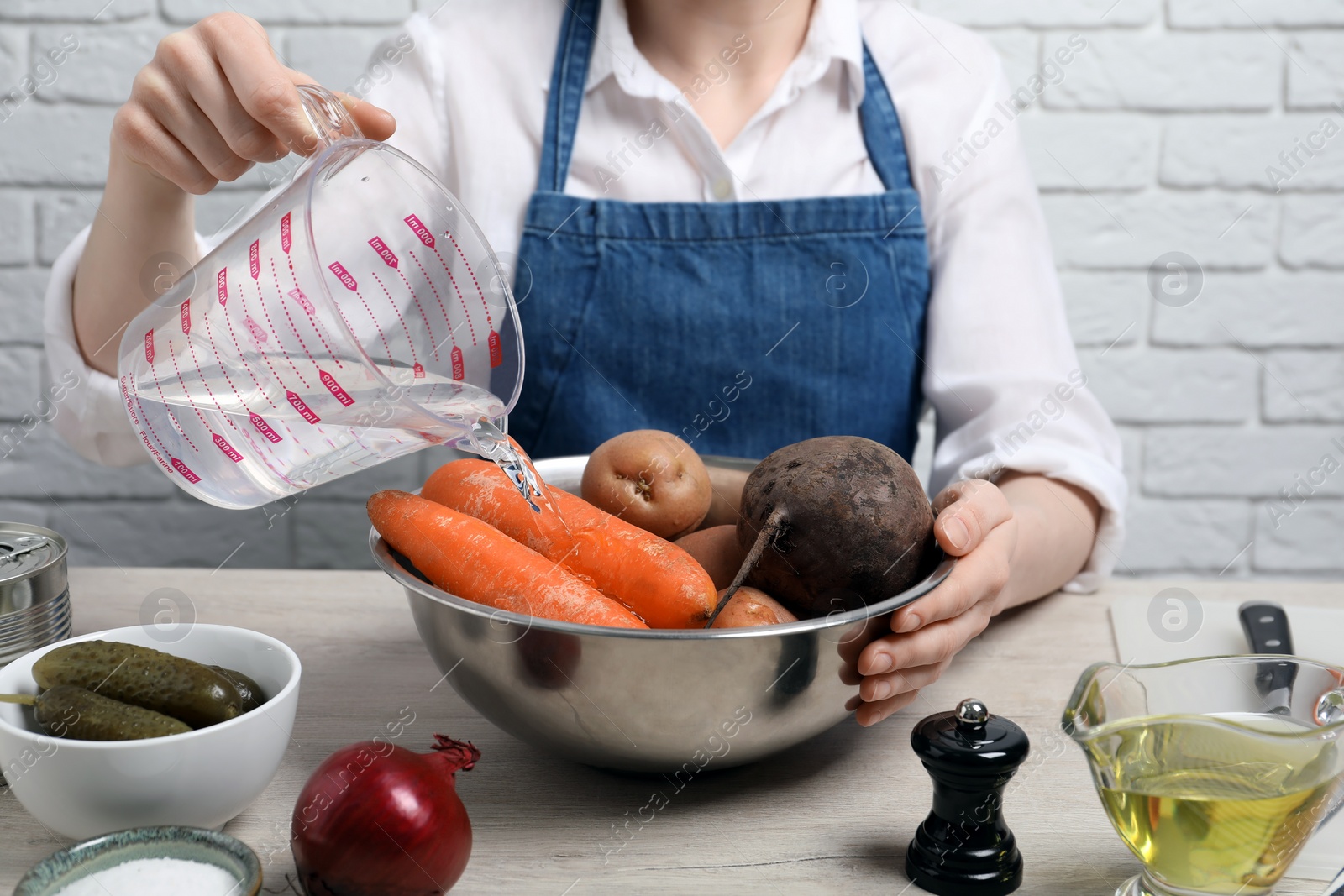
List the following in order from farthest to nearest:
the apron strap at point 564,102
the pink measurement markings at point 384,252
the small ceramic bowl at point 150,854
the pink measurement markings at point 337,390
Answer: the apron strap at point 564,102
the pink measurement markings at point 384,252
the pink measurement markings at point 337,390
the small ceramic bowl at point 150,854

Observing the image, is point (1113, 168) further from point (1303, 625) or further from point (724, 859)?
point (724, 859)

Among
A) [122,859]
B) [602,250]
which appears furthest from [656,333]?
[122,859]

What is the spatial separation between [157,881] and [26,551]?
29 centimetres

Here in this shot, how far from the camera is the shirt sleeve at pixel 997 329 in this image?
3.17 ft

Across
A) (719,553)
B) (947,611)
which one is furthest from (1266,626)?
(719,553)

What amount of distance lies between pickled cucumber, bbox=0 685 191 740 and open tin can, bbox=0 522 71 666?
4.5 inches

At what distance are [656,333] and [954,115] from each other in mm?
400

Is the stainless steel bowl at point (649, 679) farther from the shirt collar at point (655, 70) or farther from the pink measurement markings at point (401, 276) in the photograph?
the shirt collar at point (655, 70)

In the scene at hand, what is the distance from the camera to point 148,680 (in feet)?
1.78

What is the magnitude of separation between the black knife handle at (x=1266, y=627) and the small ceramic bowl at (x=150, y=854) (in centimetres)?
67

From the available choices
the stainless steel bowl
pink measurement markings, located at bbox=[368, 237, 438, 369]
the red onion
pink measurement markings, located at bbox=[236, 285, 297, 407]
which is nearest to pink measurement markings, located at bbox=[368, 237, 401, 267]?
pink measurement markings, located at bbox=[368, 237, 438, 369]

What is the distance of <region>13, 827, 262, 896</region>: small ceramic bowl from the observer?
1.49ft

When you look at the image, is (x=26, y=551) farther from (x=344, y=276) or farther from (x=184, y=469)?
(x=344, y=276)

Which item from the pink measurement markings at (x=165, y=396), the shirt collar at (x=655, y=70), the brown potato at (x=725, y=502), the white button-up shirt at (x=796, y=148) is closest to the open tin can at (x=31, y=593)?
the pink measurement markings at (x=165, y=396)
